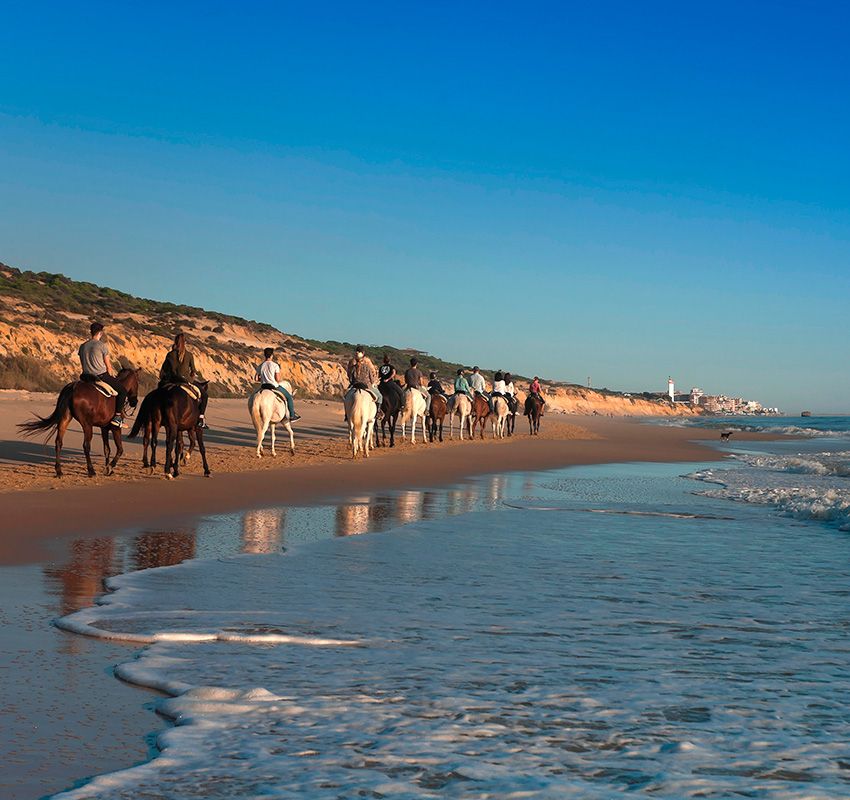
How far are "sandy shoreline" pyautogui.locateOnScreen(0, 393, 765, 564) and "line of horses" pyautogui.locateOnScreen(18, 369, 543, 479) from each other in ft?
1.45

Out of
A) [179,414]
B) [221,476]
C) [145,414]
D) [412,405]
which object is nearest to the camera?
[179,414]

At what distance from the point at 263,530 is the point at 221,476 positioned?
6.37 meters

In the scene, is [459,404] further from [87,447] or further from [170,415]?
[87,447]

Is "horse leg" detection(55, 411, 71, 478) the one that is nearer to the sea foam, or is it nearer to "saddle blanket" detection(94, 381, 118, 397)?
"saddle blanket" detection(94, 381, 118, 397)

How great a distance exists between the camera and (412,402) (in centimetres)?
2856

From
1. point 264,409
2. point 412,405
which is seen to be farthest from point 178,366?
point 412,405

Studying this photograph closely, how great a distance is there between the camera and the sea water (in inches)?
137

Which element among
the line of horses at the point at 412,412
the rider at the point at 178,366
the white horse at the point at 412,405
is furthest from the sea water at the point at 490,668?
the white horse at the point at 412,405

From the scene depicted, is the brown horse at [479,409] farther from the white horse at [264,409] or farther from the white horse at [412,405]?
the white horse at [264,409]

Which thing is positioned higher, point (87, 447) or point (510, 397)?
point (510, 397)

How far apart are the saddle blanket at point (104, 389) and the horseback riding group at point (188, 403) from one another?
2 centimetres

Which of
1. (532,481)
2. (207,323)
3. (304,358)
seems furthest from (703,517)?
(207,323)

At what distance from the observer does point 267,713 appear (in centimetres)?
413

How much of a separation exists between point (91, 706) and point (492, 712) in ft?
5.45
